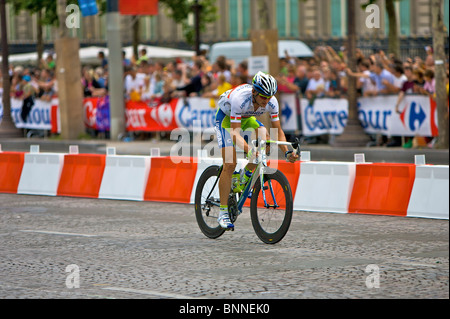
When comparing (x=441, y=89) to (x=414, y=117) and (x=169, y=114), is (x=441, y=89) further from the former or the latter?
(x=169, y=114)

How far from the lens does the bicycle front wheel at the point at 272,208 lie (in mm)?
9203

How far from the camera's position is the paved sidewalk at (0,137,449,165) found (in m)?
18.4

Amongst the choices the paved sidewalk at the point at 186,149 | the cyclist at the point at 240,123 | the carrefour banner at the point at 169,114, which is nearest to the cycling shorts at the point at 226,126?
the cyclist at the point at 240,123

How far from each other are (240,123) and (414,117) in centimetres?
1029

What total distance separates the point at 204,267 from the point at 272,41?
49.1 feet

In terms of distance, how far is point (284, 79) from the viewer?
71.4 ft

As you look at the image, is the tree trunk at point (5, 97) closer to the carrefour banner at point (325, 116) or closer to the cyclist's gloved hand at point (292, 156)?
the carrefour banner at point (325, 116)

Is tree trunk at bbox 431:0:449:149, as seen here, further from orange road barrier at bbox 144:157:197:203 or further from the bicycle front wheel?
the bicycle front wheel

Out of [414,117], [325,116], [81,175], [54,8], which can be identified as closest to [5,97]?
[325,116]

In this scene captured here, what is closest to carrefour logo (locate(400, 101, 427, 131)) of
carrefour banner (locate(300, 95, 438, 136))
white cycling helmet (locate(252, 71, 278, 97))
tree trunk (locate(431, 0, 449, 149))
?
carrefour banner (locate(300, 95, 438, 136))

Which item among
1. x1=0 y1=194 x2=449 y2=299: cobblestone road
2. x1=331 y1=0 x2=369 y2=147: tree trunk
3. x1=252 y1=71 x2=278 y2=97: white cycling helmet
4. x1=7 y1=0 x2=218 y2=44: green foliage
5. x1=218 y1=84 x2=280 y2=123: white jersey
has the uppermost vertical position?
x1=7 y1=0 x2=218 y2=44: green foliage

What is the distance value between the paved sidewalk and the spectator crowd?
80cm

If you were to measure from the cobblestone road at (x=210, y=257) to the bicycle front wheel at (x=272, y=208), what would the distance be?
5.9 inches
